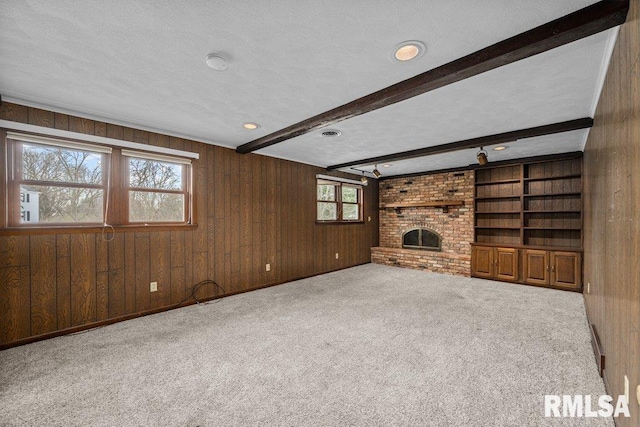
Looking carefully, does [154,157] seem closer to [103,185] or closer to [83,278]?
[103,185]

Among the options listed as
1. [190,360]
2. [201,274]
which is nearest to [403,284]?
[201,274]

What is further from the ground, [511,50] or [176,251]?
[511,50]

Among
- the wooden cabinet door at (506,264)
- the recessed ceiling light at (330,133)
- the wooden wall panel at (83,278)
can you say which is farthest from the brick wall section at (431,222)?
the wooden wall panel at (83,278)

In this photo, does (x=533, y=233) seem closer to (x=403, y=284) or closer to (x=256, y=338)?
(x=403, y=284)

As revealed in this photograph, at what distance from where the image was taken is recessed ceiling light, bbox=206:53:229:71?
1.93 m

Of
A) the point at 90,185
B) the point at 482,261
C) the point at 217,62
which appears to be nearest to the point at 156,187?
the point at 90,185

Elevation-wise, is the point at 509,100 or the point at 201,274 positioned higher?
the point at 509,100

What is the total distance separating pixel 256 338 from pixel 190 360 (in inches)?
24.5

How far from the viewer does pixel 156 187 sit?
3611 mm

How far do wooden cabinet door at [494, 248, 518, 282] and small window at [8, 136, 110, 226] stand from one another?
6302 millimetres

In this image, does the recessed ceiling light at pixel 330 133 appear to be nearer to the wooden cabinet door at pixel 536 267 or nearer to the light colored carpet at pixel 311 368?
the light colored carpet at pixel 311 368

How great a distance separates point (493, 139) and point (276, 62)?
125 inches

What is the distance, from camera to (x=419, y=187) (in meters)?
6.84

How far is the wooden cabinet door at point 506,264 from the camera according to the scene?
507 centimetres
